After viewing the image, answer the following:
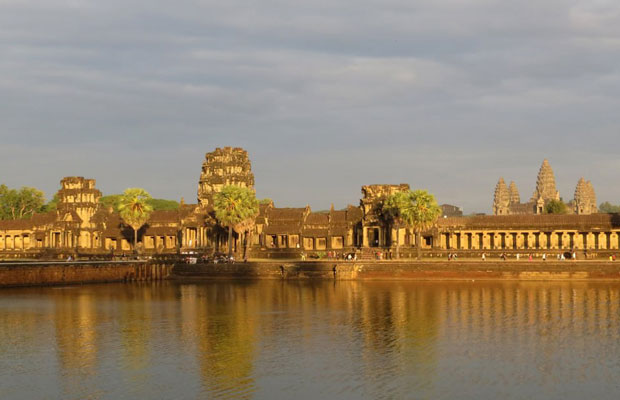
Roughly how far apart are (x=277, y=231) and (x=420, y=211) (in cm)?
2558

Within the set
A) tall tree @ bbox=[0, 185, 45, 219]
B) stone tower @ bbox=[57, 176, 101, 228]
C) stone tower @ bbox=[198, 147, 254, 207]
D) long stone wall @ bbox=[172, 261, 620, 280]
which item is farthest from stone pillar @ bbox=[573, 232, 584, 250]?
tall tree @ bbox=[0, 185, 45, 219]

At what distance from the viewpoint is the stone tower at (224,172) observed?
121 meters

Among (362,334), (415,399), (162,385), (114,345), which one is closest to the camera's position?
(415,399)

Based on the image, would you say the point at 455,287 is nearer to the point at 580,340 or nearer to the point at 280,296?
the point at 280,296

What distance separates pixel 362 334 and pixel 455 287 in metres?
33.6

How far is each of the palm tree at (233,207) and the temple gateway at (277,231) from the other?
6.07 metres

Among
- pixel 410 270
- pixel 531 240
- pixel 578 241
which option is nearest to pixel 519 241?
pixel 531 240

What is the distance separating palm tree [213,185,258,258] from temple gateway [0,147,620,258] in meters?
6.07

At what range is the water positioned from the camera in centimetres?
3650

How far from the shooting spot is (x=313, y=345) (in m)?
46.9

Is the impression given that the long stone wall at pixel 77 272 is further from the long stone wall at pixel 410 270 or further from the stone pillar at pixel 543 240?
the stone pillar at pixel 543 240

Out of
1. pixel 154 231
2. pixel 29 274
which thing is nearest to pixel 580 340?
pixel 29 274

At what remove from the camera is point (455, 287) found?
82562 mm

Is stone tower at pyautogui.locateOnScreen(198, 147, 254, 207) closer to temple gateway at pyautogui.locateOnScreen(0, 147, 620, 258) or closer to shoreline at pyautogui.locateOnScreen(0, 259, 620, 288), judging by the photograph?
temple gateway at pyautogui.locateOnScreen(0, 147, 620, 258)
